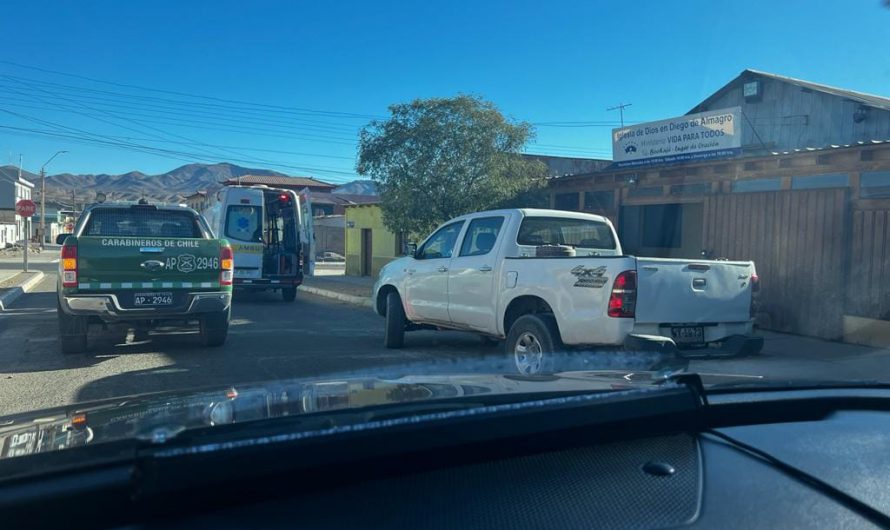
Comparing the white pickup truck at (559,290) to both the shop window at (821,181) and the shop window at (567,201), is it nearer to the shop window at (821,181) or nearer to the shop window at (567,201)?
the shop window at (821,181)

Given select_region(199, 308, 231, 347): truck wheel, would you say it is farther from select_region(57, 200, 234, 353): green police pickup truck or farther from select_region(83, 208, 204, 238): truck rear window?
select_region(83, 208, 204, 238): truck rear window

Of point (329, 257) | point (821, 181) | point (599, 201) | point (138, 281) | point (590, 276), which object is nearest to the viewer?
point (590, 276)

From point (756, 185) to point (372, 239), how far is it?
17.2m

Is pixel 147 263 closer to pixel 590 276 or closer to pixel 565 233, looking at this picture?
pixel 565 233

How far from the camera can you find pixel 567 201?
55.7 ft

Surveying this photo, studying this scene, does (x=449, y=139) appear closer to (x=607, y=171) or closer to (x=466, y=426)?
(x=607, y=171)

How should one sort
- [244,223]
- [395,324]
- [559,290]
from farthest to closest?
[244,223] < [395,324] < [559,290]

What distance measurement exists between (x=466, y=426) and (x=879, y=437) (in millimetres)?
1445

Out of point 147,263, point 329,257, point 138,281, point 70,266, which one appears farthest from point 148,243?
point 329,257

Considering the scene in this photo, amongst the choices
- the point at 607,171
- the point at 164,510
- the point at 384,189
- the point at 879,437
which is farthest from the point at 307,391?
the point at 384,189

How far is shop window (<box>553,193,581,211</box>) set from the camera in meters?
→ 16.5

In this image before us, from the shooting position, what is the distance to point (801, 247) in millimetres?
11375

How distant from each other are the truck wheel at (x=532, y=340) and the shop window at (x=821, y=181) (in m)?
6.48

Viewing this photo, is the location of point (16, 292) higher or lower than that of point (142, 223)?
lower
